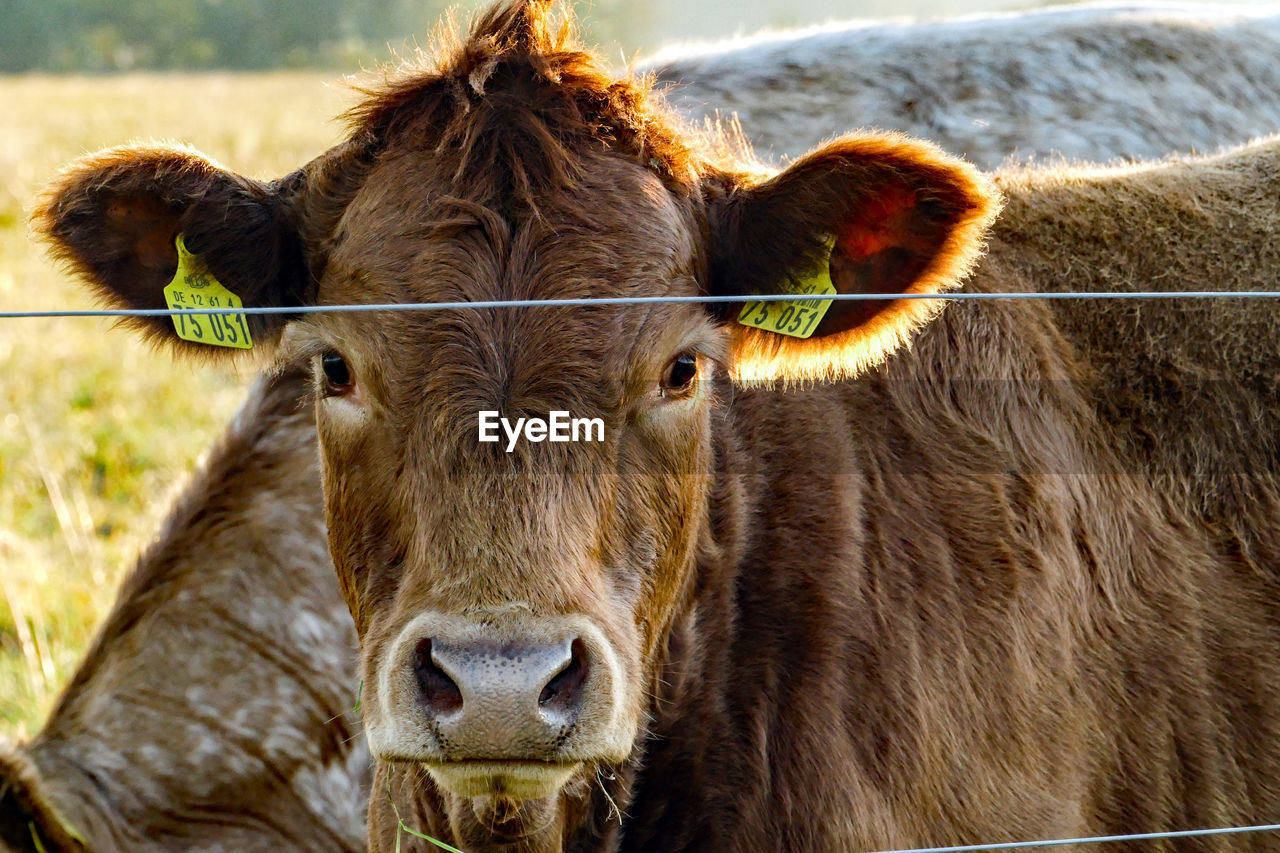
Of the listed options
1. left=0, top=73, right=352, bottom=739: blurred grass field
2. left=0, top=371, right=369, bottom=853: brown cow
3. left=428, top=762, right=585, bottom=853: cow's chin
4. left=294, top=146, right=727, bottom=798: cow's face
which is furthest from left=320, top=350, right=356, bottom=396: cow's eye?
left=0, top=371, right=369, bottom=853: brown cow

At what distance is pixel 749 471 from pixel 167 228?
55.0 inches

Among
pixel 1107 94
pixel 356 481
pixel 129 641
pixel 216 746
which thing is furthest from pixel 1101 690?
pixel 1107 94

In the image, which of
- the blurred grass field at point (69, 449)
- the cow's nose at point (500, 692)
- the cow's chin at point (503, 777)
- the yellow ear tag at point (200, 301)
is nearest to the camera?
the cow's nose at point (500, 692)

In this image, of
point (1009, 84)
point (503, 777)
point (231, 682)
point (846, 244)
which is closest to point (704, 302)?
point (846, 244)

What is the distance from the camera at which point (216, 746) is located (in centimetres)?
407

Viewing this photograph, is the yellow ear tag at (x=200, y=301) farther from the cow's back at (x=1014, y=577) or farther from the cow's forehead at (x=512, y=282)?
the cow's back at (x=1014, y=577)

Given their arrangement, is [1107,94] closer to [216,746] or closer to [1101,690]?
[1101,690]

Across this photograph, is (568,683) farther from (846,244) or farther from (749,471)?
(846,244)

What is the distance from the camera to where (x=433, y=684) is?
2.18 m

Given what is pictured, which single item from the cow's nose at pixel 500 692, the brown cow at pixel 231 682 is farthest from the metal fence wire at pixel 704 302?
the brown cow at pixel 231 682

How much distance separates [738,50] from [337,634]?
316 centimetres

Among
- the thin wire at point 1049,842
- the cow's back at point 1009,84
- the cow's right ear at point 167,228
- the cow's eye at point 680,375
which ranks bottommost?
the thin wire at point 1049,842

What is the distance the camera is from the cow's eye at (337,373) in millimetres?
2648

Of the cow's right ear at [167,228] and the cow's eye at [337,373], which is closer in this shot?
the cow's eye at [337,373]
